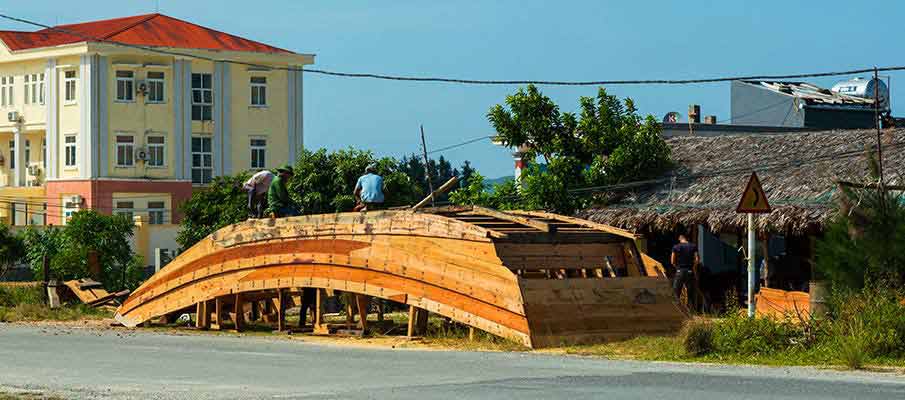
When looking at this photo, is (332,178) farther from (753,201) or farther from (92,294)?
→ (753,201)

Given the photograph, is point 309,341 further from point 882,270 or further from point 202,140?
point 202,140

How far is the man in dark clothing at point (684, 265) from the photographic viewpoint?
29.3 meters

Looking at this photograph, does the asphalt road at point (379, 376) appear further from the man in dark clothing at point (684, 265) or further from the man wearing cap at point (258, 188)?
the man in dark clothing at point (684, 265)

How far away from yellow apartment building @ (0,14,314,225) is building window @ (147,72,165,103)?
1.7 inches

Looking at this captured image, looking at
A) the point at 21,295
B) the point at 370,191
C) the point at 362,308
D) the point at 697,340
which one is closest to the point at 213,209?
the point at 21,295

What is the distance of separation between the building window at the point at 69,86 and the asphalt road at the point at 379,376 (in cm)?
4900

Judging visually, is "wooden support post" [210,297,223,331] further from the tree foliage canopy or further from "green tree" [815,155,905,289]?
the tree foliage canopy

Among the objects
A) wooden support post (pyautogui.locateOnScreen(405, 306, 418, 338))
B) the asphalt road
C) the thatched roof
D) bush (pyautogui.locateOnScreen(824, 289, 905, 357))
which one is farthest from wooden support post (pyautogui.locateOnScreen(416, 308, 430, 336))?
bush (pyautogui.locateOnScreen(824, 289, 905, 357))

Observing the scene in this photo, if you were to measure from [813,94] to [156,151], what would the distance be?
3052 cm

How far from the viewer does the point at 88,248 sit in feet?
153

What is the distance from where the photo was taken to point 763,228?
29.2 meters

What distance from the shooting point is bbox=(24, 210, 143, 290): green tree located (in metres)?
42.5

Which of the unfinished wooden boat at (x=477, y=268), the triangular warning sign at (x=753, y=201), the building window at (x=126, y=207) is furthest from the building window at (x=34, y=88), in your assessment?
the triangular warning sign at (x=753, y=201)

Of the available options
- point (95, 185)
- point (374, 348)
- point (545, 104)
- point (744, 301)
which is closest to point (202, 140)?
point (95, 185)
